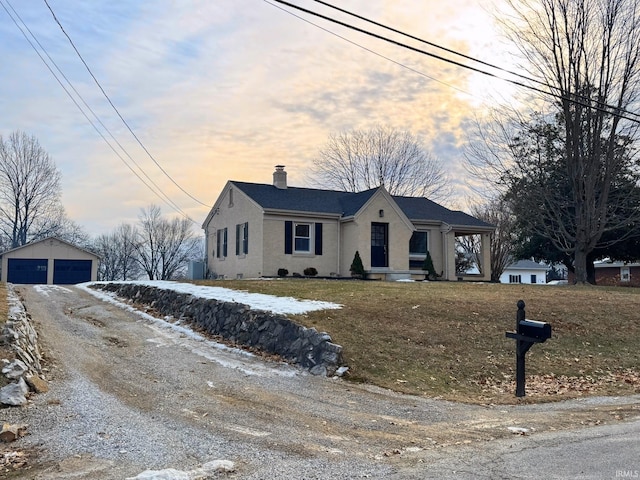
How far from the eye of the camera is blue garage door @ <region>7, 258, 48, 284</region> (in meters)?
37.6

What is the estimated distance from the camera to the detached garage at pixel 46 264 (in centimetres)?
3759

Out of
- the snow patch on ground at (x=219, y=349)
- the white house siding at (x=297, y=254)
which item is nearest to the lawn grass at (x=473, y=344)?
the snow patch on ground at (x=219, y=349)

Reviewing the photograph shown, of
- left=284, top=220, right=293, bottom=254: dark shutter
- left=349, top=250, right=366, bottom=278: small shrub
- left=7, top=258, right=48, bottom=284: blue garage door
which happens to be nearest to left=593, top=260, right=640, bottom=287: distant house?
left=349, top=250, right=366, bottom=278: small shrub

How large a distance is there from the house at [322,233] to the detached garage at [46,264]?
1554 centimetres

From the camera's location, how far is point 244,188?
26078 millimetres

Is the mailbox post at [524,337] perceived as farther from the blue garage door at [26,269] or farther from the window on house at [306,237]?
the blue garage door at [26,269]

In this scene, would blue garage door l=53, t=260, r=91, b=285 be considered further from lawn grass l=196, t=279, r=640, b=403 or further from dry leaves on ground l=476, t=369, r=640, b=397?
dry leaves on ground l=476, t=369, r=640, b=397

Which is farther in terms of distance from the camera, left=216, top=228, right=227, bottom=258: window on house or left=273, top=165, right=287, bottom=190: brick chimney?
left=216, top=228, right=227, bottom=258: window on house

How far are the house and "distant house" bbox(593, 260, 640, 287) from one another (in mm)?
21343

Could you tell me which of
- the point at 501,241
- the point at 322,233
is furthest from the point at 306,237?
the point at 501,241

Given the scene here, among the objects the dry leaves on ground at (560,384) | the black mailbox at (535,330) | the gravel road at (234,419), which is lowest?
the dry leaves on ground at (560,384)

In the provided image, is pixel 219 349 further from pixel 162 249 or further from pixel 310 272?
pixel 162 249

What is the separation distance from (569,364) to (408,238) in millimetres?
15882

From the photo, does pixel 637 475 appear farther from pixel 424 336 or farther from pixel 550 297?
pixel 550 297
